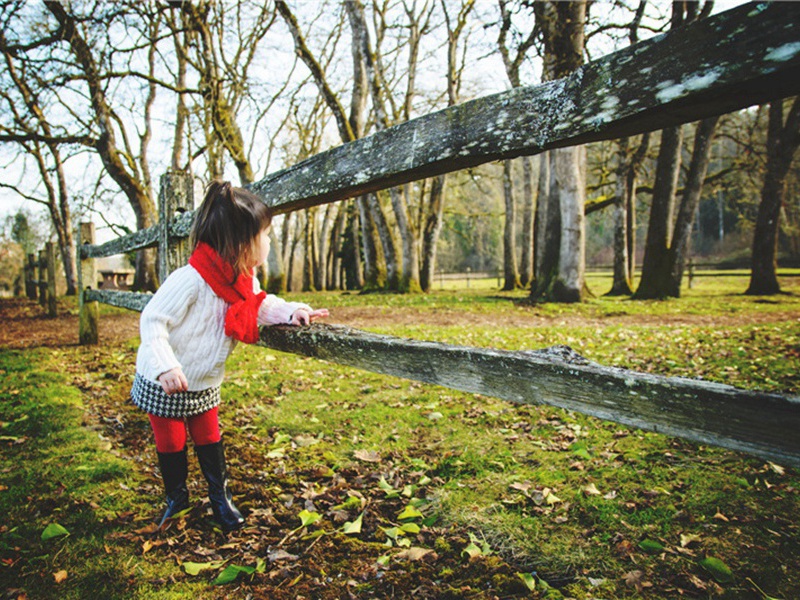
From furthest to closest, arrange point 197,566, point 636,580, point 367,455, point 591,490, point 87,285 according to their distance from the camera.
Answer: point 87,285, point 367,455, point 591,490, point 197,566, point 636,580

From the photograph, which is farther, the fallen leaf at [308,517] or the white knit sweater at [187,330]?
the fallen leaf at [308,517]

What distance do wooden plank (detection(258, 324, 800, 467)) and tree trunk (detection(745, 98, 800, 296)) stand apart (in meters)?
15.0

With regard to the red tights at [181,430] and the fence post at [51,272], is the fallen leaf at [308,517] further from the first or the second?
the fence post at [51,272]

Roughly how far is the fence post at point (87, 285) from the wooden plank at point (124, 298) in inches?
9.5

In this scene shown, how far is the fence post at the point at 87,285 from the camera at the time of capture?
5.96m

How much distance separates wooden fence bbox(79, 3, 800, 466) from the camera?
2.95 ft

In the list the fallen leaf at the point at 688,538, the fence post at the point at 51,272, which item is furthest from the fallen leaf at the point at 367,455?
the fence post at the point at 51,272

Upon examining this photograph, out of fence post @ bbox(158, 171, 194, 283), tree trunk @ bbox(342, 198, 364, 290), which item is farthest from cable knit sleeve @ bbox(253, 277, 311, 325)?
tree trunk @ bbox(342, 198, 364, 290)

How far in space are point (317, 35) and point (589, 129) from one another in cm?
2001

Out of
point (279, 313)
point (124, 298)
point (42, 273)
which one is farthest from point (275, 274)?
point (279, 313)

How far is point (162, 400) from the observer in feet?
6.80

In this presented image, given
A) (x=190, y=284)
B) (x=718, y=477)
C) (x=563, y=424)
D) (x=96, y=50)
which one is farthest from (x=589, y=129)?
(x=96, y=50)

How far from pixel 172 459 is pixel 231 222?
1207 millimetres

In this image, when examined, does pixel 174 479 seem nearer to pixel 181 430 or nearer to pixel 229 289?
pixel 181 430
